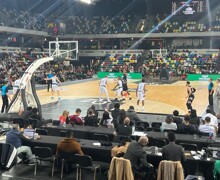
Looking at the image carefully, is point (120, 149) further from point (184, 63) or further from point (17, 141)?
point (184, 63)

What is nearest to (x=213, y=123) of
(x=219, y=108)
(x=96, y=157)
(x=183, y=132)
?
(x=183, y=132)

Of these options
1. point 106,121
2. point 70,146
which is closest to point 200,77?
point 106,121

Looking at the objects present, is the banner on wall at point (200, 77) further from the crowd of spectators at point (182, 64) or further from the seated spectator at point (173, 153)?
the seated spectator at point (173, 153)

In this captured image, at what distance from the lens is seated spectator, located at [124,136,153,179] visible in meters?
6.97

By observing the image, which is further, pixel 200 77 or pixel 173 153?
pixel 200 77

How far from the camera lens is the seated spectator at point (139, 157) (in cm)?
697

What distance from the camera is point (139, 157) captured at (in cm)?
699

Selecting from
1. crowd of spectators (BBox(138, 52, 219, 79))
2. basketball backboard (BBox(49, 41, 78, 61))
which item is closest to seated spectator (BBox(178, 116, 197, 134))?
basketball backboard (BBox(49, 41, 78, 61))

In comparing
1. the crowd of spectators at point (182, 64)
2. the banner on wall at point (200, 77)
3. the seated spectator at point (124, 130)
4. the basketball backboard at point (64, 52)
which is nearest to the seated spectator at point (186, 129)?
the seated spectator at point (124, 130)

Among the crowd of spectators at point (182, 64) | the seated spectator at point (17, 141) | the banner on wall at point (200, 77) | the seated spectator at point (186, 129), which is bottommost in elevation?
the seated spectator at point (17, 141)

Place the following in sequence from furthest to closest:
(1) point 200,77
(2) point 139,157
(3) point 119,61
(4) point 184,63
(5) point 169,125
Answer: (3) point 119,61 → (4) point 184,63 → (1) point 200,77 → (5) point 169,125 → (2) point 139,157

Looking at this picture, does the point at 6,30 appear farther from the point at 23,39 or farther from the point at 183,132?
the point at 183,132

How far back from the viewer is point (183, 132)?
9.77 meters

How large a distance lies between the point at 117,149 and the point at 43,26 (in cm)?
4314
